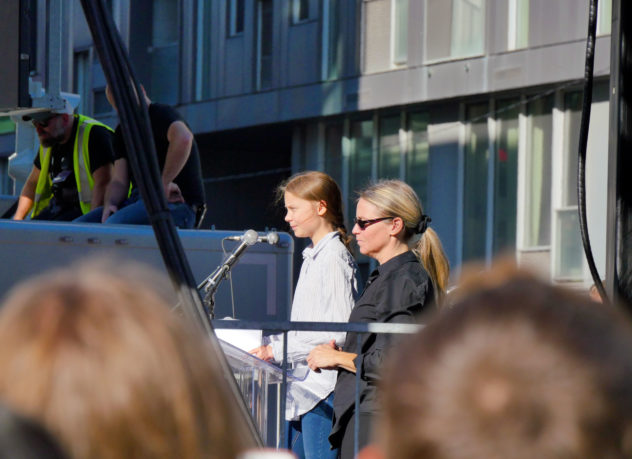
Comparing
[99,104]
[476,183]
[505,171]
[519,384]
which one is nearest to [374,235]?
[519,384]

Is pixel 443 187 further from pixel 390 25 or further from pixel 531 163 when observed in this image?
pixel 390 25

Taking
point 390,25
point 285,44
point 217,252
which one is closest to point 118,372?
point 217,252

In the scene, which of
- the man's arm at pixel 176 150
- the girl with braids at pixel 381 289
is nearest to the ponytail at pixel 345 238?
the girl with braids at pixel 381 289

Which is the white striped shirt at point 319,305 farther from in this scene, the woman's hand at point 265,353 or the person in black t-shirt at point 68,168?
the person in black t-shirt at point 68,168

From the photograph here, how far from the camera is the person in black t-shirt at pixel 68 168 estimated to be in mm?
5895

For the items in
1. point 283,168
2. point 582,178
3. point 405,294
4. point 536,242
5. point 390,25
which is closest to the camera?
→ point 582,178

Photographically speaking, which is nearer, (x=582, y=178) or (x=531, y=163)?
(x=582, y=178)

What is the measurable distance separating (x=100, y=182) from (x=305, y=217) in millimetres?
1736

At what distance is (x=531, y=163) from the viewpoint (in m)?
15.5

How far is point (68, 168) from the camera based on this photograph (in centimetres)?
610

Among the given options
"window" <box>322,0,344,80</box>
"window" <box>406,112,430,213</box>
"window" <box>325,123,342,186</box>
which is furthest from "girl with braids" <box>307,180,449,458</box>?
"window" <box>325,123,342,186</box>

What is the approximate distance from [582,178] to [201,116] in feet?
52.1

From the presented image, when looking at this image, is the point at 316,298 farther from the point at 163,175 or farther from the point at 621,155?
the point at 163,175

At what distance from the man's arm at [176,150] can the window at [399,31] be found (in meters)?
11.2
